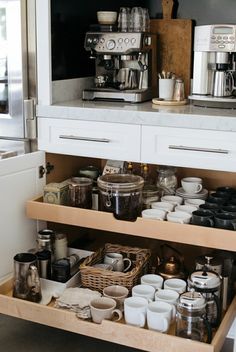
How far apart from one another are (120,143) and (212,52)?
589mm

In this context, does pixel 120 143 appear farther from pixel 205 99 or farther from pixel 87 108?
pixel 205 99

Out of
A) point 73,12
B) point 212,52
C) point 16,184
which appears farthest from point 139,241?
point 73,12

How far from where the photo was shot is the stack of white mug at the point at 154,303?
187 cm

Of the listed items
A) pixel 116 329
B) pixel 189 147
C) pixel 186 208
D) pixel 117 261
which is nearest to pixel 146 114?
pixel 189 147

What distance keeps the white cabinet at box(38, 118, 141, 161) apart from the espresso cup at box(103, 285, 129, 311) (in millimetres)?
531

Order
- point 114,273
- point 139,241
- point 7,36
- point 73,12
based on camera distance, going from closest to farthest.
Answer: point 114,273, point 7,36, point 73,12, point 139,241

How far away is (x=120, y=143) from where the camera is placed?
223 cm

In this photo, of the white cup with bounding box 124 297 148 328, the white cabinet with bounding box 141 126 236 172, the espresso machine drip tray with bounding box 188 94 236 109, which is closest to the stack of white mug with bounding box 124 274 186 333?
the white cup with bounding box 124 297 148 328

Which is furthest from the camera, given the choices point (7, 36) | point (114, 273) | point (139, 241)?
point (139, 241)

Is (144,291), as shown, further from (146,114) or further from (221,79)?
(221,79)

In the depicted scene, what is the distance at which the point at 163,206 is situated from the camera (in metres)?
2.24

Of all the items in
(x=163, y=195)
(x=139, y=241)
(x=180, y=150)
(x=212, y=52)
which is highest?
(x=212, y=52)

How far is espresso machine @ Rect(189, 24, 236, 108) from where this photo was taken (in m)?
2.29

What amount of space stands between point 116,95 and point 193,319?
110 centimetres
